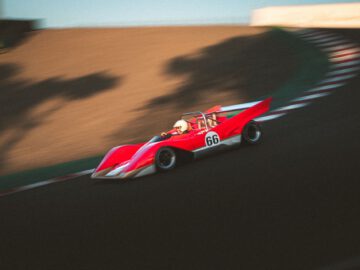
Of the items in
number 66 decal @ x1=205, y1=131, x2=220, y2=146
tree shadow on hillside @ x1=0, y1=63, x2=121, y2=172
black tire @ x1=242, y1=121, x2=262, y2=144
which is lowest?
black tire @ x1=242, y1=121, x2=262, y2=144

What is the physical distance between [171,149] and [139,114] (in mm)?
5358

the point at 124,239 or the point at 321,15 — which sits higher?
the point at 321,15

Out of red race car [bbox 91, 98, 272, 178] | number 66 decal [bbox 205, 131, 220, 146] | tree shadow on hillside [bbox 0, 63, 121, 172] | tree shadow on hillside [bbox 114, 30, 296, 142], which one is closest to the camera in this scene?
A: red race car [bbox 91, 98, 272, 178]

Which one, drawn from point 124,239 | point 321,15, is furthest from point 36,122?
point 321,15

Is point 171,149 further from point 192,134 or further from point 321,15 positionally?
point 321,15

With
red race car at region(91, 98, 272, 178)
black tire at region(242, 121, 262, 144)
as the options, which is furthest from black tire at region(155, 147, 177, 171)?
black tire at region(242, 121, 262, 144)

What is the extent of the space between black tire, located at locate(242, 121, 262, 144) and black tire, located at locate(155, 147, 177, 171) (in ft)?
4.71

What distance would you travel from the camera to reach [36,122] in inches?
519

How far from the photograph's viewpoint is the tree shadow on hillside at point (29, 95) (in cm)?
1285

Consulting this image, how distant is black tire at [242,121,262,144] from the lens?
322 inches

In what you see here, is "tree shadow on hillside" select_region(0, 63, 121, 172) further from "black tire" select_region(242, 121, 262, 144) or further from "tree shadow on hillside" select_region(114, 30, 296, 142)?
"black tire" select_region(242, 121, 262, 144)

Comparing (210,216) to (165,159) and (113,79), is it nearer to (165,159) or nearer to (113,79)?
(165,159)

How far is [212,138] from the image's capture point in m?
7.75

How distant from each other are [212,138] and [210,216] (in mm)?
3055
